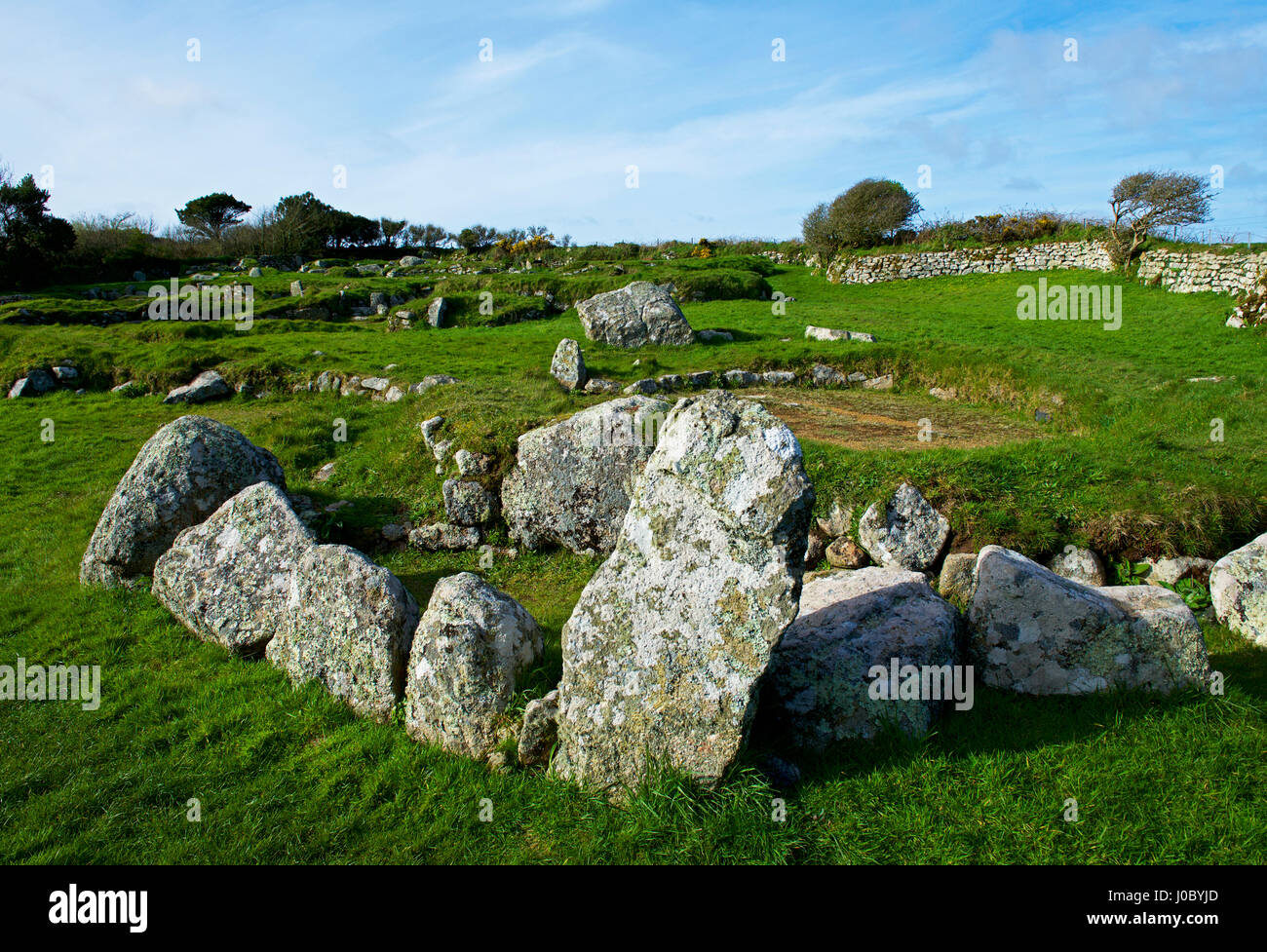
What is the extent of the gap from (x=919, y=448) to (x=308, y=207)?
215ft

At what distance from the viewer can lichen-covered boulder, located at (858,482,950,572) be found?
10602 millimetres

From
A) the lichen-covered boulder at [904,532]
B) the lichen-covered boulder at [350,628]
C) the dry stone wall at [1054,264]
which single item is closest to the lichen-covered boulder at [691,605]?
the lichen-covered boulder at [350,628]

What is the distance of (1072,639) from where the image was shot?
22.3ft

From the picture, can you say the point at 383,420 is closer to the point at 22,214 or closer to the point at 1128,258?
the point at 1128,258

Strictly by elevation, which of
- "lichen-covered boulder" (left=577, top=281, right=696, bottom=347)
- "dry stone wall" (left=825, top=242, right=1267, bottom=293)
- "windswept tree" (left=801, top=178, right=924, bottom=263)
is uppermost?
"windswept tree" (left=801, top=178, right=924, bottom=263)

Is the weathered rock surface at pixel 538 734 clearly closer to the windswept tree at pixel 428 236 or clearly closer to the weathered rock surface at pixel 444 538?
the weathered rock surface at pixel 444 538

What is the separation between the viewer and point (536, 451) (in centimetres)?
1208

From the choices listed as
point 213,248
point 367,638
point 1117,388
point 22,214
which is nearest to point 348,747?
point 367,638

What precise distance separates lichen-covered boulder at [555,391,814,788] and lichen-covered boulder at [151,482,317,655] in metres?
4.31

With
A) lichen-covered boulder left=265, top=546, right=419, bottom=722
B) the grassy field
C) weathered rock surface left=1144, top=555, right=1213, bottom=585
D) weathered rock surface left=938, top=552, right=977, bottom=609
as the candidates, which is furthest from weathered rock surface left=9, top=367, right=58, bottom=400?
weathered rock surface left=1144, top=555, right=1213, bottom=585

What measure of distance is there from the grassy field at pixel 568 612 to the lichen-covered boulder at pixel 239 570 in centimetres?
38

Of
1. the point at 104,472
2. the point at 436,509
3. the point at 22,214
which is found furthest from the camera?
the point at 22,214

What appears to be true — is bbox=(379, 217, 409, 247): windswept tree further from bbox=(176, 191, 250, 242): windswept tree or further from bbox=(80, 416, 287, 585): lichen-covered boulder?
bbox=(80, 416, 287, 585): lichen-covered boulder

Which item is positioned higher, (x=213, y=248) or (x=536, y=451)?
(x=213, y=248)
